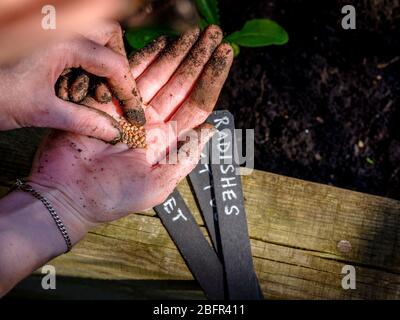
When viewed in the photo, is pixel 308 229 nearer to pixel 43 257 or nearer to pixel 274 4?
pixel 43 257

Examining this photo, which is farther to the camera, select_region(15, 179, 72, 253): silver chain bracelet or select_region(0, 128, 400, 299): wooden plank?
select_region(0, 128, 400, 299): wooden plank

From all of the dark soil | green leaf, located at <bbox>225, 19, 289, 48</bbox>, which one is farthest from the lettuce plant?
the dark soil

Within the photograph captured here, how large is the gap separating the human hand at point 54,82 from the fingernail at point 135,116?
85mm

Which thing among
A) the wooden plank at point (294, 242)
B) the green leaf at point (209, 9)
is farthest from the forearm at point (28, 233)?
the green leaf at point (209, 9)

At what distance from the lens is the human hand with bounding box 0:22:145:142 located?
1328 millimetres

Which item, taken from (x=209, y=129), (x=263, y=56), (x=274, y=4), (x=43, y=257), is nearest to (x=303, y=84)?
(x=263, y=56)

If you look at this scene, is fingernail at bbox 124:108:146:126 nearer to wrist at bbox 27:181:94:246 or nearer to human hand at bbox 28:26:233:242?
human hand at bbox 28:26:233:242

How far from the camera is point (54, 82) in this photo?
1352 millimetres

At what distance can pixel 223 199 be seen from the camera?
4.92 ft

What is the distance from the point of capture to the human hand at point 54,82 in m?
1.33

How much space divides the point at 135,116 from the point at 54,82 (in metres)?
0.23

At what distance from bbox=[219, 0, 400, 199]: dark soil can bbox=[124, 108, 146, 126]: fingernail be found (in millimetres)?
721

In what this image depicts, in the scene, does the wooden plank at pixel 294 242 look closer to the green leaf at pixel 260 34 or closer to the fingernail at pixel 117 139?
the fingernail at pixel 117 139

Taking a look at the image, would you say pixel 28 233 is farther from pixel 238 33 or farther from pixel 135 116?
pixel 238 33
